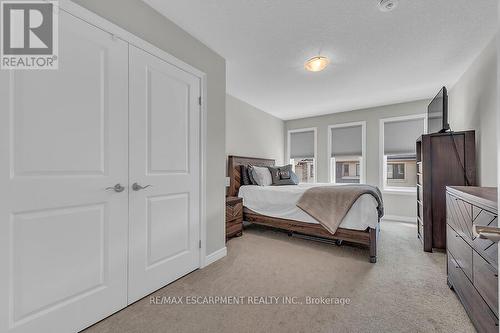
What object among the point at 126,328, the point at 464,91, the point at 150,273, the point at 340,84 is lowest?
the point at 126,328

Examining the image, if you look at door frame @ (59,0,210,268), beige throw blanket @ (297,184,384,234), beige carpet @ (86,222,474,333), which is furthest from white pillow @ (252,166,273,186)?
door frame @ (59,0,210,268)

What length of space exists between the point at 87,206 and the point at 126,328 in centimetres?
87

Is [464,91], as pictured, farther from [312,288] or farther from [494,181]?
[312,288]

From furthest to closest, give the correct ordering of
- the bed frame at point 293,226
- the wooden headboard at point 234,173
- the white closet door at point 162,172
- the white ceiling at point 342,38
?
1. the wooden headboard at point 234,173
2. the bed frame at point 293,226
3. the white ceiling at point 342,38
4. the white closet door at point 162,172

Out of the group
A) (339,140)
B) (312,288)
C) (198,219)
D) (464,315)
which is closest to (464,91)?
(339,140)

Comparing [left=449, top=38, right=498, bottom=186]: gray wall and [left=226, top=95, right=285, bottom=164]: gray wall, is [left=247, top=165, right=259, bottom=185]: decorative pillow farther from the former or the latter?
[left=449, top=38, right=498, bottom=186]: gray wall

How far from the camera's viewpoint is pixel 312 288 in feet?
6.26

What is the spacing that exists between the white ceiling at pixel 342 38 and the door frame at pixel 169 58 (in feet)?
1.25

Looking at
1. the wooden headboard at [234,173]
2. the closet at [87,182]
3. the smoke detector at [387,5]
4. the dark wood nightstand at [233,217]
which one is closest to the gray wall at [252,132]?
the wooden headboard at [234,173]

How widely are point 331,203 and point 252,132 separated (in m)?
2.55

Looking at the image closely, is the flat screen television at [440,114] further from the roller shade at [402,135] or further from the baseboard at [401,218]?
the baseboard at [401,218]

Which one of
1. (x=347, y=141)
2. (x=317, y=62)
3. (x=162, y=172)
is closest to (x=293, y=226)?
(x=162, y=172)

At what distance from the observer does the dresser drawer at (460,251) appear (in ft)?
4.75

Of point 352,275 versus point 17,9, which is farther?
point 352,275
